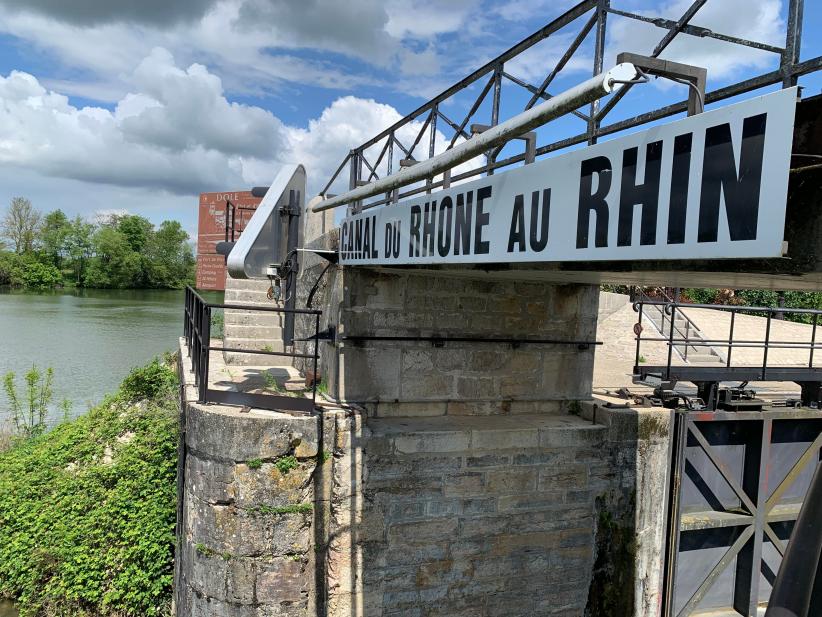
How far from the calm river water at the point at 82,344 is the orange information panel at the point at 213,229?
4.37 metres

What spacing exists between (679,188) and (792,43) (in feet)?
2.32

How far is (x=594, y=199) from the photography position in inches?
107

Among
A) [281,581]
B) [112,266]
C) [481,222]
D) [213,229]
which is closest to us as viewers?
[481,222]

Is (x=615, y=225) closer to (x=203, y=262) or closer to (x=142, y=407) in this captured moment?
(x=142, y=407)

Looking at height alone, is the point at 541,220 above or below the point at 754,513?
above

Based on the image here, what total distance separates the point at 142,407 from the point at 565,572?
790 cm

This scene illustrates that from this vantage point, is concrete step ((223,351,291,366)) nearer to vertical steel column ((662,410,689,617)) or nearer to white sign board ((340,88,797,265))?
vertical steel column ((662,410,689,617))

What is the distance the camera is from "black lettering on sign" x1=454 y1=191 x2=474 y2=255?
147 inches

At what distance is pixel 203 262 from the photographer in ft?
54.7

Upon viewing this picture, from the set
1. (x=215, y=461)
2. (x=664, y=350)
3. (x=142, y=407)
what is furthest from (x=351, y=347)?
(x=664, y=350)

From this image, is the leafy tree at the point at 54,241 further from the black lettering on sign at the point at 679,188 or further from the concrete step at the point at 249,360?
the black lettering on sign at the point at 679,188

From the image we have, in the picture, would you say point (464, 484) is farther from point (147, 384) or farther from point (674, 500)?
point (147, 384)

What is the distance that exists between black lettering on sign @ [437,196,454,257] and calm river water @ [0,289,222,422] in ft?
47.3

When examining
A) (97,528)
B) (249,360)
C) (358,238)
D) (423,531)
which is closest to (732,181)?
(358,238)
